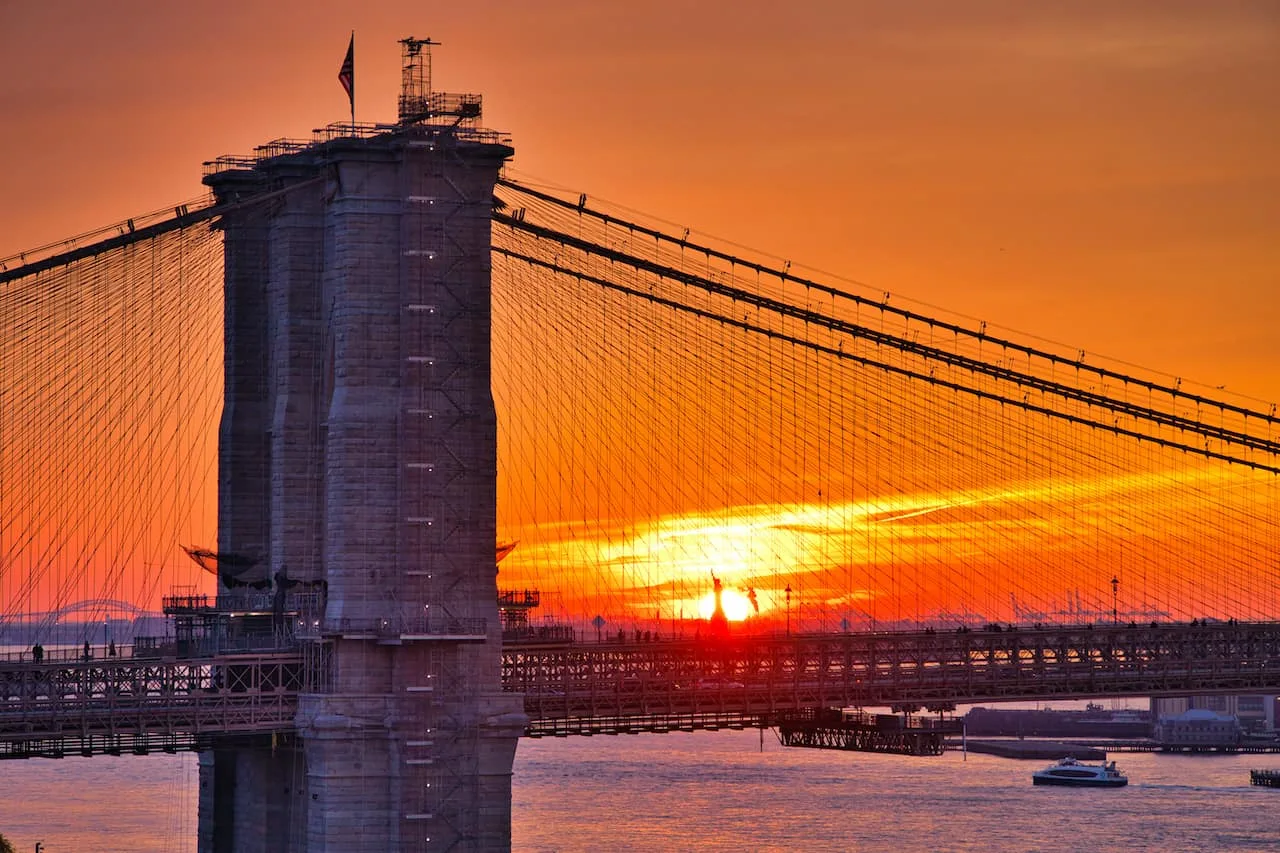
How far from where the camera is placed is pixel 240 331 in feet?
255

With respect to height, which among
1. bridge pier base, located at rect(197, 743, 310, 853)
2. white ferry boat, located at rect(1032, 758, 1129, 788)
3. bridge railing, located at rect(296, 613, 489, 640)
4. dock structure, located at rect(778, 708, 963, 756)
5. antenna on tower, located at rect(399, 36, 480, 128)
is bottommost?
white ferry boat, located at rect(1032, 758, 1129, 788)

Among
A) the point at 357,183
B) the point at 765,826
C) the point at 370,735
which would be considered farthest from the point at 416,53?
the point at 765,826

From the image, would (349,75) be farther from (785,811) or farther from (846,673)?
(785,811)

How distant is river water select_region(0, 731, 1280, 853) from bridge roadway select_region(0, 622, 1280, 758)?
33.3m

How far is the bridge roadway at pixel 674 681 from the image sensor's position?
220 ft

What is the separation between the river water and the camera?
130875 mm

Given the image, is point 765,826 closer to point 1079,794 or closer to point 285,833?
point 1079,794

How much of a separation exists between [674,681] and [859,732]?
11667 millimetres

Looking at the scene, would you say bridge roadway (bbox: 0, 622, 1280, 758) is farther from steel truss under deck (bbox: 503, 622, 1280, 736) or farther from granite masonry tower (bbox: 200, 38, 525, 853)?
granite masonry tower (bbox: 200, 38, 525, 853)

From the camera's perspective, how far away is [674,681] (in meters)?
81.2

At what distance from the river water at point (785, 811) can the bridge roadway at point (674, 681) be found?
3326 centimetres

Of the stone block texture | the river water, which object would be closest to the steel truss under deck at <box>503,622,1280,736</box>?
the stone block texture

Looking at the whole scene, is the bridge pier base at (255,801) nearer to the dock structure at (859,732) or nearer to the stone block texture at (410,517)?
the stone block texture at (410,517)

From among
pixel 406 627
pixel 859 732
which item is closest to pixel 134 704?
pixel 406 627
